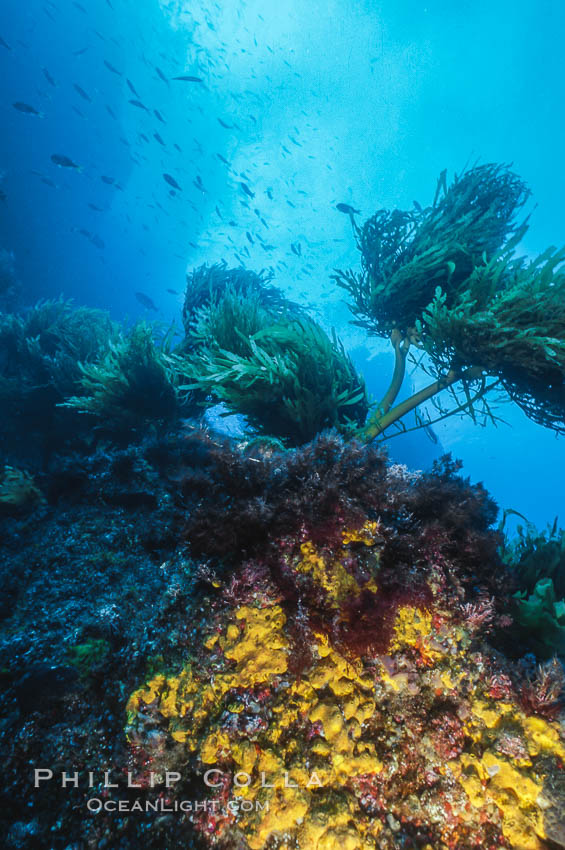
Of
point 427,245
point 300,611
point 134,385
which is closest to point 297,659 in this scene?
point 300,611

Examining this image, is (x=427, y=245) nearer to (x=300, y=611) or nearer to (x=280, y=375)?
(x=280, y=375)

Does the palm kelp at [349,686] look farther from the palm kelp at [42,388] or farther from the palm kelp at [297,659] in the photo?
the palm kelp at [42,388]

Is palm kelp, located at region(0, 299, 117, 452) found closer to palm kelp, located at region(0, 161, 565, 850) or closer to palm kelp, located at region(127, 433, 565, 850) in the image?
palm kelp, located at region(0, 161, 565, 850)

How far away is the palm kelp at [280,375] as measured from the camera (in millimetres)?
3967

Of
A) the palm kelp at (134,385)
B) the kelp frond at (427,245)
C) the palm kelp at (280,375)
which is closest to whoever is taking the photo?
the palm kelp at (280,375)

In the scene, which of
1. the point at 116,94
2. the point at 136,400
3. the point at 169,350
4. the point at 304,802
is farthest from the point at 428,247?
the point at 116,94

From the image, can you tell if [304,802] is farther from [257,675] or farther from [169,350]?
[169,350]

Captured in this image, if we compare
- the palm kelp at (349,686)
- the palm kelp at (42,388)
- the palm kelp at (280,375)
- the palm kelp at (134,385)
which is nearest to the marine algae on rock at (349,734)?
the palm kelp at (349,686)

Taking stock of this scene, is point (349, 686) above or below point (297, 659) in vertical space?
below

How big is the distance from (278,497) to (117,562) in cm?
150

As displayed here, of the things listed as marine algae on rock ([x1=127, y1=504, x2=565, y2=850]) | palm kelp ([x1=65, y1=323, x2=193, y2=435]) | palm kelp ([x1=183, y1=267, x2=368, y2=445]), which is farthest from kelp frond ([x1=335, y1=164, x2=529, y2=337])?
marine algae on rock ([x1=127, y1=504, x2=565, y2=850])

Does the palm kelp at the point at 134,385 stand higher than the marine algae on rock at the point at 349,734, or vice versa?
the palm kelp at the point at 134,385

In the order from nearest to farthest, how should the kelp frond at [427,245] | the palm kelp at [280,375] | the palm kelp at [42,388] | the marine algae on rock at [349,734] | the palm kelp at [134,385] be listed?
the marine algae on rock at [349,734] < the palm kelp at [280,375] < the kelp frond at [427,245] < the palm kelp at [134,385] < the palm kelp at [42,388]

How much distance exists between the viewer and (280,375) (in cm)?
393
